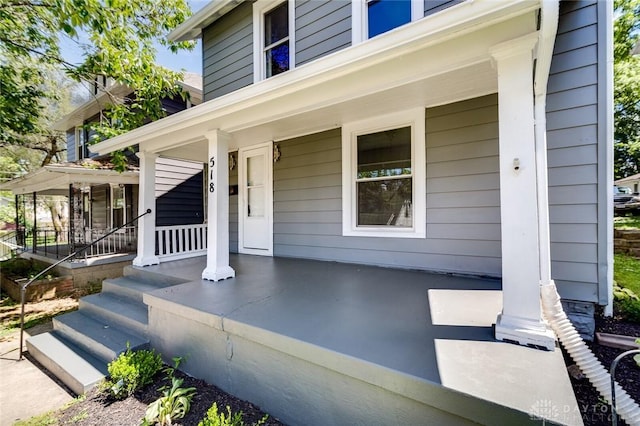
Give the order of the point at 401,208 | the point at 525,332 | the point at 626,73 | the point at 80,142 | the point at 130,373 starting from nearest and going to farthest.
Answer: the point at 525,332 → the point at 130,373 → the point at 401,208 → the point at 626,73 → the point at 80,142

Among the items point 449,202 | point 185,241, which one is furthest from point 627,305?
point 185,241

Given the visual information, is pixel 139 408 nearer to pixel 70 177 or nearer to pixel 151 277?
pixel 151 277

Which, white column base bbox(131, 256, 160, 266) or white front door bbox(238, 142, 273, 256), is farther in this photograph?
white front door bbox(238, 142, 273, 256)

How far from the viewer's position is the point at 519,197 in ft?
6.20

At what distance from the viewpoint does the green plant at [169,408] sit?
211 cm

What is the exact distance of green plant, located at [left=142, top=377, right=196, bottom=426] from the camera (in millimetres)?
Result: 2107

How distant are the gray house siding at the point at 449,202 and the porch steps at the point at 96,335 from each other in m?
2.57

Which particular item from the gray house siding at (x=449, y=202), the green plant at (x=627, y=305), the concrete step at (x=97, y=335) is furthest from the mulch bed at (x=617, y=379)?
the concrete step at (x=97, y=335)

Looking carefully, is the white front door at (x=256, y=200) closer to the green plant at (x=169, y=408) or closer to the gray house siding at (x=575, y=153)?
the green plant at (x=169, y=408)

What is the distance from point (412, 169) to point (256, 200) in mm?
3110

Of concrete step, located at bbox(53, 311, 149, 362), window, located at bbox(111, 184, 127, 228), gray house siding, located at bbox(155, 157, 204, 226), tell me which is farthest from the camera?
window, located at bbox(111, 184, 127, 228)

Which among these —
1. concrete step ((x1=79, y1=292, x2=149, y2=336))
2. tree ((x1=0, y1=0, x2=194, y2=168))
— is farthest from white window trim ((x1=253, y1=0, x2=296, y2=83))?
concrete step ((x1=79, y1=292, x2=149, y2=336))

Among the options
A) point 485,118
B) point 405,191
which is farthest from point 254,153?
point 485,118

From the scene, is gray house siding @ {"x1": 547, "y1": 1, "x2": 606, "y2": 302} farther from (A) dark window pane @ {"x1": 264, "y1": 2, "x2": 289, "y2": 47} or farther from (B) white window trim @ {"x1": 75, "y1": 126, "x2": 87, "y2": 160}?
(B) white window trim @ {"x1": 75, "y1": 126, "x2": 87, "y2": 160}
